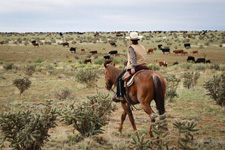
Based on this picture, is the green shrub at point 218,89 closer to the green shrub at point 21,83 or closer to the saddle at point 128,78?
the saddle at point 128,78

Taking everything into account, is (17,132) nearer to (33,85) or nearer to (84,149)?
(84,149)

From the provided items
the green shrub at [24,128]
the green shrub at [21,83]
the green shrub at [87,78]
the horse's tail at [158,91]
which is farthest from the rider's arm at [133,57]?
the green shrub at [87,78]

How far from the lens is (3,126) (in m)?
5.09

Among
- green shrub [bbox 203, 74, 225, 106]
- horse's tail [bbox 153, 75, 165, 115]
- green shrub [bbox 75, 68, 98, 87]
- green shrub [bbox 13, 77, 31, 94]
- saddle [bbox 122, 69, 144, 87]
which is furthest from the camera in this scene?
green shrub [bbox 75, 68, 98, 87]

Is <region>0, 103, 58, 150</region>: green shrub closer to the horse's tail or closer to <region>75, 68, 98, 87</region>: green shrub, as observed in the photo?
the horse's tail

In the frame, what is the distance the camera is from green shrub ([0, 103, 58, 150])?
4.93 metres

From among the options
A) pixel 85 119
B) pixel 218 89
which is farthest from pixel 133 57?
pixel 218 89

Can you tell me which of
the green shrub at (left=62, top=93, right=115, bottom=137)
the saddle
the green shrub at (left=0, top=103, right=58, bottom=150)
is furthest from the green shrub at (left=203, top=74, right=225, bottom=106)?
the green shrub at (left=0, top=103, right=58, bottom=150)

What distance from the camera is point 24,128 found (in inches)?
208

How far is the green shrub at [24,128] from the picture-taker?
4934 millimetres

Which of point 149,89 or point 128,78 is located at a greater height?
point 128,78

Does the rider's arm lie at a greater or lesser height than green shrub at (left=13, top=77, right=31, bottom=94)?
greater

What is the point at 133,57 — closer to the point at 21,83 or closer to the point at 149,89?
the point at 149,89

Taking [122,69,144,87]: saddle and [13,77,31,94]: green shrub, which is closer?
[122,69,144,87]: saddle
